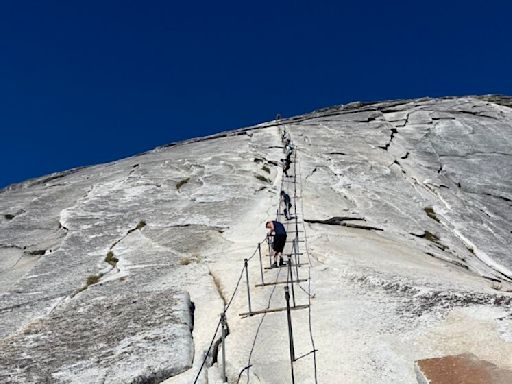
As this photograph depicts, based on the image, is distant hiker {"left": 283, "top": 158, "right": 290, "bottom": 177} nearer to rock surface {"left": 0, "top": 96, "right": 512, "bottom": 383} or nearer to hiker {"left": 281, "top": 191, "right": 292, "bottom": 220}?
rock surface {"left": 0, "top": 96, "right": 512, "bottom": 383}

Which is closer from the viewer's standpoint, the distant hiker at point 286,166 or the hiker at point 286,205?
the hiker at point 286,205

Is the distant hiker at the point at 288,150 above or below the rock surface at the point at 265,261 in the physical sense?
above

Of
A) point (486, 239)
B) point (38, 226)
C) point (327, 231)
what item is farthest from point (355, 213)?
point (38, 226)

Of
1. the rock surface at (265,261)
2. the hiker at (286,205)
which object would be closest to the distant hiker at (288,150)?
the rock surface at (265,261)

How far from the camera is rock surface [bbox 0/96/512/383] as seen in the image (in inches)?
402

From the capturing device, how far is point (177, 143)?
164ft

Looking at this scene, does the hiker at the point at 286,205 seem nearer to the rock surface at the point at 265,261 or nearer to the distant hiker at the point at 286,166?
the rock surface at the point at 265,261

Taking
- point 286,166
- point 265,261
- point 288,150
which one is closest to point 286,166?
point 286,166

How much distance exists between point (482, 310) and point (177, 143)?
41.4 metres

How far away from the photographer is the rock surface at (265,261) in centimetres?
1020

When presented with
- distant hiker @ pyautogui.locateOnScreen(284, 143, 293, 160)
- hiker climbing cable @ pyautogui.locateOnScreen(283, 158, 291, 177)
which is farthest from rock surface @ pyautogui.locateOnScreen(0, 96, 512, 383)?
hiker climbing cable @ pyautogui.locateOnScreen(283, 158, 291, 177)

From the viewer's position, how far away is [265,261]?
55.2ft

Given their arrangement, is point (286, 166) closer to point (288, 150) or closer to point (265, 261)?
point (288, 150)

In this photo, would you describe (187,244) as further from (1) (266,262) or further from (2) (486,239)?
(2) (486,239)
